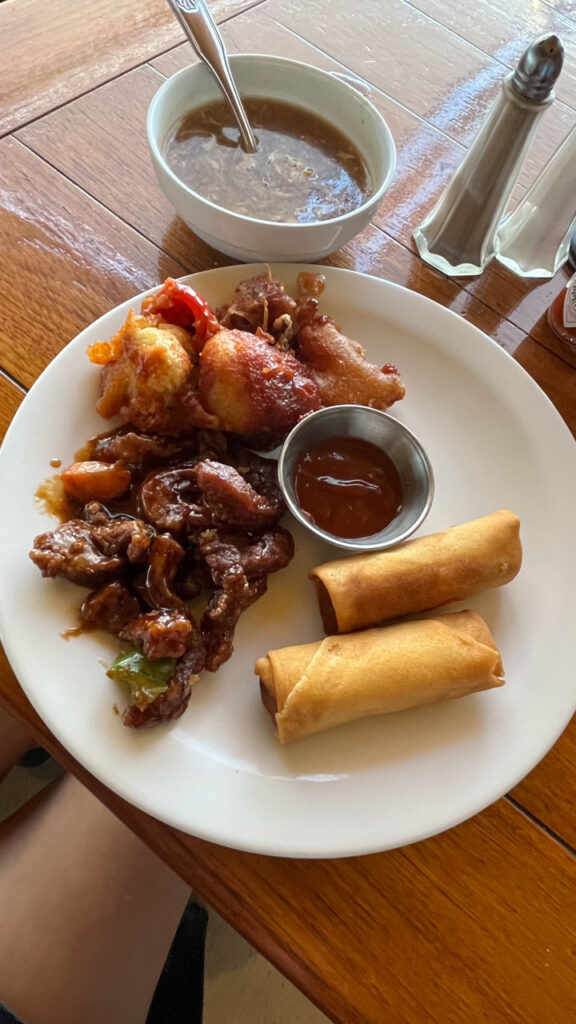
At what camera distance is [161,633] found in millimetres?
1390

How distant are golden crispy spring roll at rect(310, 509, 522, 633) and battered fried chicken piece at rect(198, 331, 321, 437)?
0.38m

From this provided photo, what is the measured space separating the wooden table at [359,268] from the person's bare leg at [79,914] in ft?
2.27

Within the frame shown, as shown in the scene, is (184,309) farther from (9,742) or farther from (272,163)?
(9,742)

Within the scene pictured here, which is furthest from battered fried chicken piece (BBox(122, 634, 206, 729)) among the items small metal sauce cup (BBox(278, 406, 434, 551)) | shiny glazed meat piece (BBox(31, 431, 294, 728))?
small metal sauce cup (BBox(278, 406, 434, 551))

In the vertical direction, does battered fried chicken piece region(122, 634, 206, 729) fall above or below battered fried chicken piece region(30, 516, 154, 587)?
below

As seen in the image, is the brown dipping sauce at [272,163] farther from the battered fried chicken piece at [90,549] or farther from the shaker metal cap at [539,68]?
the battered fried chicken piece at [90,549]

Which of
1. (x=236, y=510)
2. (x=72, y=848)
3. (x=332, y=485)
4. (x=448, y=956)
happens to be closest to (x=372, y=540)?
(x=332, y=485)

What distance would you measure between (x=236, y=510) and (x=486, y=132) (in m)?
1.32

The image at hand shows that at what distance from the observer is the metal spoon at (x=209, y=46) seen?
1901mm

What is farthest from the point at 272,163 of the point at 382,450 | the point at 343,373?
the point at 382,450

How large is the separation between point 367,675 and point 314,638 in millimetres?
191

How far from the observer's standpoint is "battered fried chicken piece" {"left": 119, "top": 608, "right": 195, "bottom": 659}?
139 centimetres

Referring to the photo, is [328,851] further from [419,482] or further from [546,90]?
[546,90]

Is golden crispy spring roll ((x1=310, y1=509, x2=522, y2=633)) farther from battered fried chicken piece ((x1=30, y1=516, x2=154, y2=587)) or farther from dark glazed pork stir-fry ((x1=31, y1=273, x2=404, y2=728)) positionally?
battered fried chicken piece ((x1=30, y1=516, x2=154, y2=587))
